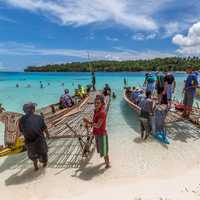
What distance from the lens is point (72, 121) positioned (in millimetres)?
9461

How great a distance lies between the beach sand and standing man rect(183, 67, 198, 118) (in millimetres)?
1515

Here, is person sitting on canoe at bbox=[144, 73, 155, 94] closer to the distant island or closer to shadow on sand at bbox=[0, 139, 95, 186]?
shadow on sand at bbox=[0, 139, 95, 186]

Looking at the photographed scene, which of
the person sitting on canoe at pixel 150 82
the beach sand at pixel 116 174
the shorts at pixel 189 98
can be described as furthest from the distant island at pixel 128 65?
the beach sand at pixel 116 174

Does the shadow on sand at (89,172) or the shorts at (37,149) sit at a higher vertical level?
the shorts at (37,149)

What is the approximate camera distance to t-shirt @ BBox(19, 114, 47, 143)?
5.15m

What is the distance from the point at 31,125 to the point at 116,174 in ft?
7.32

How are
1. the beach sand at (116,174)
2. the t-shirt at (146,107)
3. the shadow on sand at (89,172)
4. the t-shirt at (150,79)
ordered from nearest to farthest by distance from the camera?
the beach sand at (116,174) → the shadow on sand at (89,172) → the t-shirt at (146,107) → the t-shirt at (150,79)

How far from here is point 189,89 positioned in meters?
8.74

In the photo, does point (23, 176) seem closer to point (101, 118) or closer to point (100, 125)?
point (100, 125)

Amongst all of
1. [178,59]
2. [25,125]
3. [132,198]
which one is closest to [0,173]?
[25,125]

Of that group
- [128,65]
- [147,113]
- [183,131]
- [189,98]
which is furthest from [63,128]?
[128,65]

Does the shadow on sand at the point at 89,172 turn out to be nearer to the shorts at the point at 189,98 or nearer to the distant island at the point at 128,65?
the shorts at the point at 189,98

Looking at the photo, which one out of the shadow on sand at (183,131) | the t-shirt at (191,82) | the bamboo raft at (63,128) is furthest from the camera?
the t-shirt at (191,82)

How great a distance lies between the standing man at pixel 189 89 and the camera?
27.9 ft
